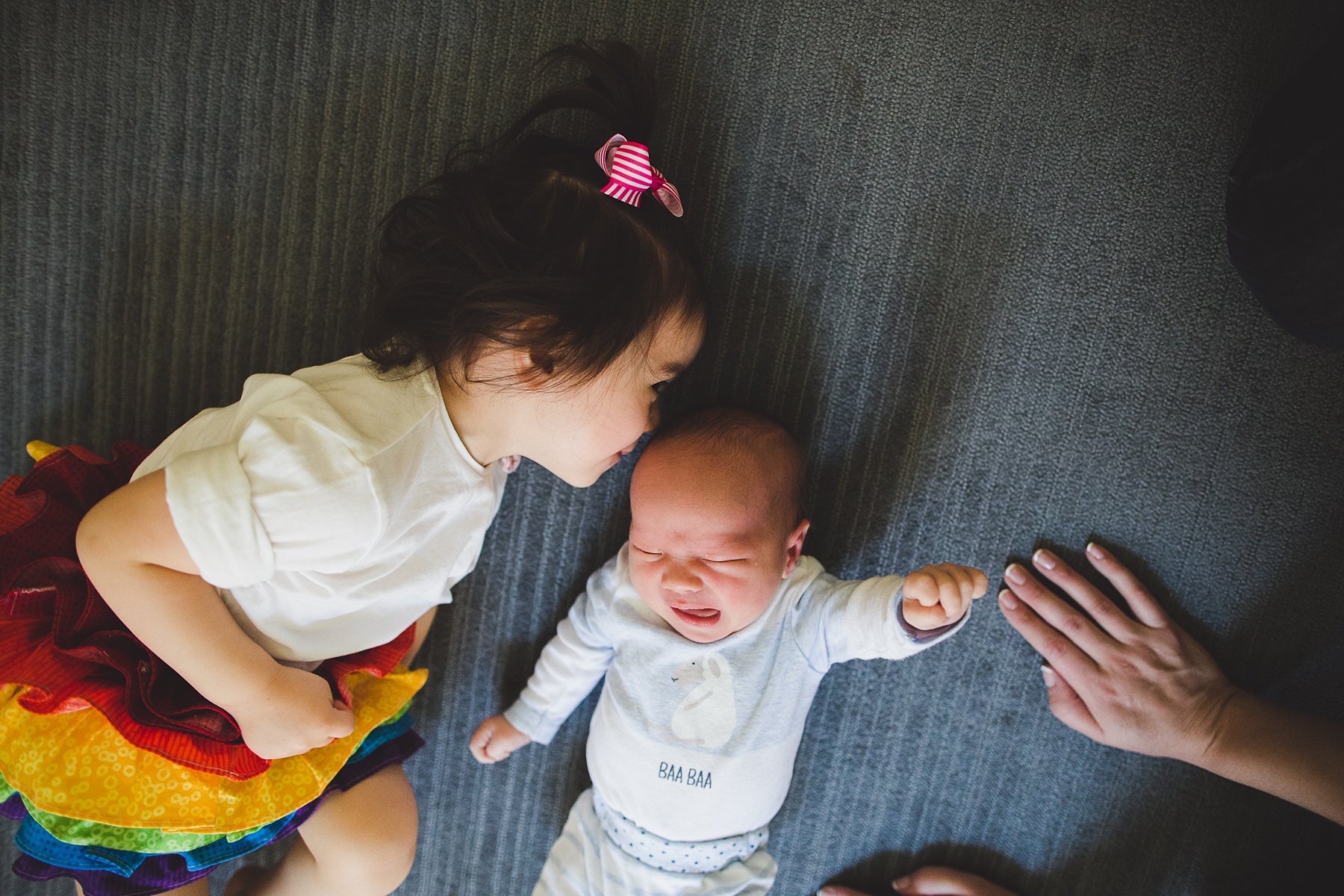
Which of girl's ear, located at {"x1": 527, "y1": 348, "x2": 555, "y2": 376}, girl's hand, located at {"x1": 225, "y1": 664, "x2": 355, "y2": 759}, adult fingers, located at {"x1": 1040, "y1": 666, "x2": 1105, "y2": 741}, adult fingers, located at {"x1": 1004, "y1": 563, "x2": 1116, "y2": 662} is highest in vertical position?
girl's ear, located at {"x1": 527, "y1": 348, "x2": 555, "y2": 376}

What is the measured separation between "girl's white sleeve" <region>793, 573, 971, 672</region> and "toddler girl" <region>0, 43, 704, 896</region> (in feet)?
1.06

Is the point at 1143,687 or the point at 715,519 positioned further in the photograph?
the point at 1143,687

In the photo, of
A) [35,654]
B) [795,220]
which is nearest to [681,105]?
[795,220]

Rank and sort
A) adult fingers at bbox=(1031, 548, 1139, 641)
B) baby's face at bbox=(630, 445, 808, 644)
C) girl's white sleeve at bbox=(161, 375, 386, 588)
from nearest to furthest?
1. girl's white sleeve at bbox=(161, 375, 386, 588)
2. baby's face at bbox=(630, 445, 808, 644)
3. adult fingers at bbox=(1031, 548, 1139, 641)

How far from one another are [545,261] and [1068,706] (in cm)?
91

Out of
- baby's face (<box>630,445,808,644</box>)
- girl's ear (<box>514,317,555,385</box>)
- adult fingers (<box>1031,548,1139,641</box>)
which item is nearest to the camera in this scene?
girl's ear (<box>514,317,555,385</box>)

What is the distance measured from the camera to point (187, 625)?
78cm

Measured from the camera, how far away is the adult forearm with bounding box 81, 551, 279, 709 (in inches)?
29.9

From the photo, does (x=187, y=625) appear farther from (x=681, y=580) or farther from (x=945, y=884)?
(x=945, y=884)

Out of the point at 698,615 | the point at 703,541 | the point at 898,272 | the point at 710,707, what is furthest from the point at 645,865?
the point at 898,272

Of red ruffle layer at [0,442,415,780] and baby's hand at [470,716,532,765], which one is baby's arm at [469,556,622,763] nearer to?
baby's hand at [470,716,532,765]

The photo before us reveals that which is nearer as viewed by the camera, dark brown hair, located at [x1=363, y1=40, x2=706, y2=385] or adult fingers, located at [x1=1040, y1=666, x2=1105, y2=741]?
dark brown hair, located at [x1=363, y1=40, x2=706, y2=385]

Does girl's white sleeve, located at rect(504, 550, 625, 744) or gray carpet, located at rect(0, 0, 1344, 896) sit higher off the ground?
gray carpet, located at rect(0, 0, 1344, 896)

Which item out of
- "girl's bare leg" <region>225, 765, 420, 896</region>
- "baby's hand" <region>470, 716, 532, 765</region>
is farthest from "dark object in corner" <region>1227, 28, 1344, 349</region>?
"girl's bare leg" <region>225, 765, 420, 896</region>
